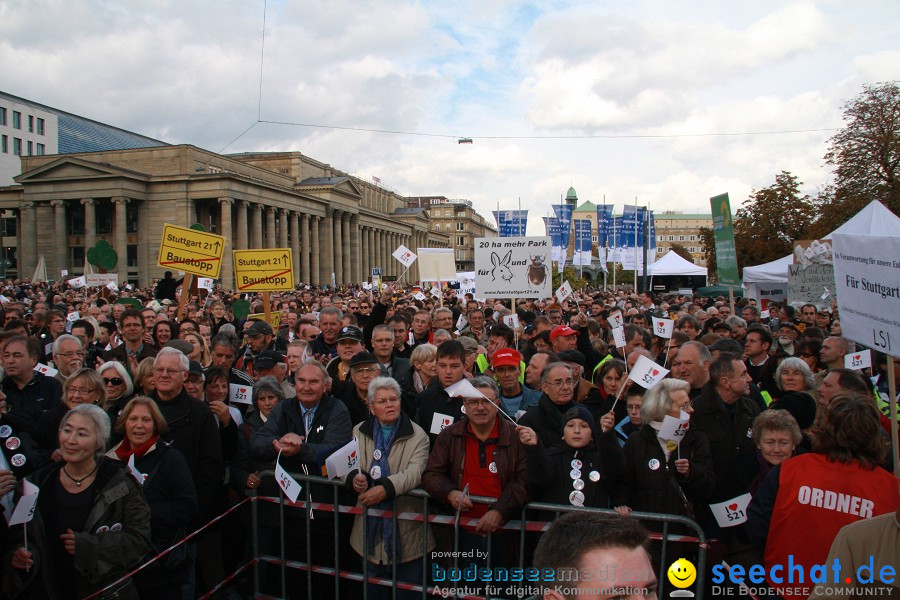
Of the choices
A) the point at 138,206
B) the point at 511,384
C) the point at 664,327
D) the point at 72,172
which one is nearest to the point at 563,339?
the point at 664,327

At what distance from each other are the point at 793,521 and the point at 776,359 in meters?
4.57

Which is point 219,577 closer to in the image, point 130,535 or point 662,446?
point 130,535

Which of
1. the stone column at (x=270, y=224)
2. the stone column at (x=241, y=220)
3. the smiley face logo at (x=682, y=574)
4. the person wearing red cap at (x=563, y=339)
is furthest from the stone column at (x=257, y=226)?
the smiley face logo at (x=682, y=574)

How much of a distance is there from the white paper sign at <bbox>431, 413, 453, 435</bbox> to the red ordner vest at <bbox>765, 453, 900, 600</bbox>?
8.56ft

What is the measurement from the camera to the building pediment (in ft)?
180

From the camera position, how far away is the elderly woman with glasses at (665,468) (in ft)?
14.1

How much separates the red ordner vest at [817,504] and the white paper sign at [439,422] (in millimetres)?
2608

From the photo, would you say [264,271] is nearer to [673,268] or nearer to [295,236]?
[673,268]

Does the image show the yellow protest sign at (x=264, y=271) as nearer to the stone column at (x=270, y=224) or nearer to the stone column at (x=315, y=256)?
the stone column at (x=270, y=224)

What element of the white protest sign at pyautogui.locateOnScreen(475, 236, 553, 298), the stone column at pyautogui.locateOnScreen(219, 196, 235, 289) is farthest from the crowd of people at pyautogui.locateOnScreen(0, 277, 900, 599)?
the stone column at pyautogui.locateOnScreen(219, 196, 235, 289)

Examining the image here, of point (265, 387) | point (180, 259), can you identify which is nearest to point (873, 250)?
point (265, 387)

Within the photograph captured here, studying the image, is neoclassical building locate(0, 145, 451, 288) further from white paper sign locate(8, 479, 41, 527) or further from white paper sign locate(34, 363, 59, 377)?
white paper sign locate(8, 479, 41, 527)

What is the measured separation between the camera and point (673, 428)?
421 cm

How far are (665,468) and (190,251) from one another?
1056 centimetres
